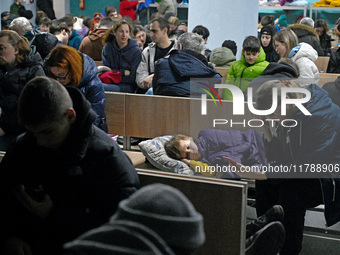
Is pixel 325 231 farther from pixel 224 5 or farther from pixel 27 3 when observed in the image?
pixel 27 3

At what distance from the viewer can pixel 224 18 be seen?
29.9 ft

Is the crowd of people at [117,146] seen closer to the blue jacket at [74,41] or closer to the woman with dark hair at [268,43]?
the woman with dark hair at [268,43]

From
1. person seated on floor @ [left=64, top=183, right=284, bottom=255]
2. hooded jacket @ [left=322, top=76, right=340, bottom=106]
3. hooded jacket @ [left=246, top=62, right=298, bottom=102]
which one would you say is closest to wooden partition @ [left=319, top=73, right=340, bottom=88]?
hooded jacket @ [left=246, top=62, right=298, bottom=102]

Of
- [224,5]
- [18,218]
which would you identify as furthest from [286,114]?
[224,5]

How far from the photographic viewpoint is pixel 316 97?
3834 millimetres

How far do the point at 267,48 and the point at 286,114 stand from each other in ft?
15.9

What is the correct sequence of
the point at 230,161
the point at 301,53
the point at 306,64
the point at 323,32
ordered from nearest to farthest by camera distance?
the point at 230,161 < the point at 306,64 < the point at 301,53 < the point at 323,32

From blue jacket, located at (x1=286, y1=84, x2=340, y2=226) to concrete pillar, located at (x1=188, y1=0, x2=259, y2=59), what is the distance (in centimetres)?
540

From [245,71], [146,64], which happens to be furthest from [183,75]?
[146,64]

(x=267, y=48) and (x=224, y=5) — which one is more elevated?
(x=224, y=5)

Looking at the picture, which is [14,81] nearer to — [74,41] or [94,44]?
[94,44]

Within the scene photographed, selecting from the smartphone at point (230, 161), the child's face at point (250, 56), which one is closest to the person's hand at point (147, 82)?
the child's face at point (250, 56)

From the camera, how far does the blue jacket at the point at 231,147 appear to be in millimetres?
4309

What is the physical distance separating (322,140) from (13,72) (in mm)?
2732
